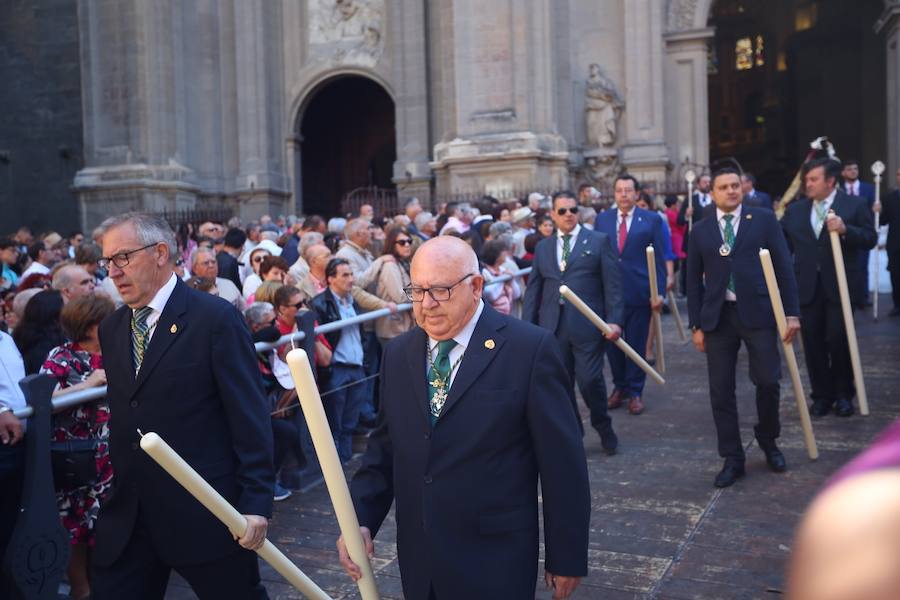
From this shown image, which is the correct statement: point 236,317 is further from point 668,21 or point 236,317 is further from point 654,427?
point 668,21

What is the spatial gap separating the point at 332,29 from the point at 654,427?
61.6 feet

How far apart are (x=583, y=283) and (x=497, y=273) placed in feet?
8.69

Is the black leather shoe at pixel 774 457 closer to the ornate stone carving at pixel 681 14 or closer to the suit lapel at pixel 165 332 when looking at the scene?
the suit lapel at pixel 165 332

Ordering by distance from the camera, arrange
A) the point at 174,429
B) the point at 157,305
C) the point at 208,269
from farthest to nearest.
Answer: the point at 208,269 < the point at 157,305 < the point at 174,429


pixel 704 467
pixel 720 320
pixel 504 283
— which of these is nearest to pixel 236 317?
pixel 720 320

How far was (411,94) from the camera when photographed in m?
23.4

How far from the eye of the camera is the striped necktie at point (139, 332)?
3787 mm

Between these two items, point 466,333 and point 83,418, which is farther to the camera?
point 83,418

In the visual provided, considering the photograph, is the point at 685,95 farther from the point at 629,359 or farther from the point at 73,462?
the point at 73,462

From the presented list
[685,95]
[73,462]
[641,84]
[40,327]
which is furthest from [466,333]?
[685,95]

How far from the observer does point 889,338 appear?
38.7ft

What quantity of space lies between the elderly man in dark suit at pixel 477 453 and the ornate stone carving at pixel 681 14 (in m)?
22.0

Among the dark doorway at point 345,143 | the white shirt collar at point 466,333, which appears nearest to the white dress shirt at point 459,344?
the white shirt collar at point 466,333

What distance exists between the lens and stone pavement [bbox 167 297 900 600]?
511 centimetres
